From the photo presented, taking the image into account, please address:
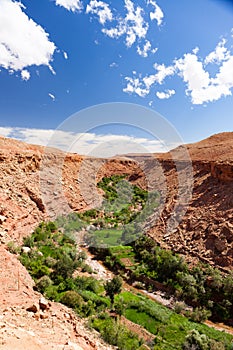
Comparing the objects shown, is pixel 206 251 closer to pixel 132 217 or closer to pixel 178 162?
pixel 132 217

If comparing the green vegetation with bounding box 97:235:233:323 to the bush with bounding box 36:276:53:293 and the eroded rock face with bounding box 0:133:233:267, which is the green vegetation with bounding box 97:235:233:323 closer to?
the eroded rock face with bounding box 0:133:233:267

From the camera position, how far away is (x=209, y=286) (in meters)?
13.1

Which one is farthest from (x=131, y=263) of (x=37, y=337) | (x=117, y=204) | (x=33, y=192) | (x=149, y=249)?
(x=117, y=204)

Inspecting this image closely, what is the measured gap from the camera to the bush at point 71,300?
381 inches

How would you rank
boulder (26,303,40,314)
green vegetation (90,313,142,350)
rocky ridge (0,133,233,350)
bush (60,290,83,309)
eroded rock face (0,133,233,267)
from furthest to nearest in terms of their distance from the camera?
eroded rock face (0,133,233,267) < bush (60,290,83,309) < green vegetation (90,313,142,350) < boulder (26,303,40,314) < rocky ridge (0,133,233,350)

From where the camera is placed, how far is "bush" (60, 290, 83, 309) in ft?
31.7

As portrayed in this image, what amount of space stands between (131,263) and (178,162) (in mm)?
20455

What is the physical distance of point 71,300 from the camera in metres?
9.76

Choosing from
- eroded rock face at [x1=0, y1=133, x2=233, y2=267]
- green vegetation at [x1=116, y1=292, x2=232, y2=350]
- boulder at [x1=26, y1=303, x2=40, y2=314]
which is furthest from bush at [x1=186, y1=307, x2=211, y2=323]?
boulder at [x1=26, y1=303, x2=40, y2=314]

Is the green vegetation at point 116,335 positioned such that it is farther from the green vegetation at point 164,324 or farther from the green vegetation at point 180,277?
the green vegetation at point 180,277

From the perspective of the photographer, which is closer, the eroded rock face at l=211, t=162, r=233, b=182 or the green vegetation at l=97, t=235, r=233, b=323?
the green vegetation at l=97, t=235, r=233, b=323

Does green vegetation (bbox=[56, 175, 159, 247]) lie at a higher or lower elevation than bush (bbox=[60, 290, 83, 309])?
higher

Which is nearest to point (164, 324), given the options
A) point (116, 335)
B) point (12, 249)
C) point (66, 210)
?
point (116, 335)

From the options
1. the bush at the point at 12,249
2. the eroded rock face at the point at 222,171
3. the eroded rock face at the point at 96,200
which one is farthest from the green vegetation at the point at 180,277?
the eroded rock face at the point at 222,171
